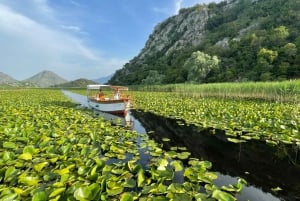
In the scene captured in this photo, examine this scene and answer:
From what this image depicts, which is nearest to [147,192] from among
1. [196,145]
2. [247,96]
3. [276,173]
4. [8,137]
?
[276,173]

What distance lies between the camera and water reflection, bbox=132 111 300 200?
177 inches

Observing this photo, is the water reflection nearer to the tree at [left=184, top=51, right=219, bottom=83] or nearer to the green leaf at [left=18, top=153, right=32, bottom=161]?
the green leaf at [left=18, top=153, right=32, bottom=161]

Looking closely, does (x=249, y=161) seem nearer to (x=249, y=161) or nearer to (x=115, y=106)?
(x=249, y=161)

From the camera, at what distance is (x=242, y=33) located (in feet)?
229

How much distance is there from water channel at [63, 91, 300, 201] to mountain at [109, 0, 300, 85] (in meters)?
34.3

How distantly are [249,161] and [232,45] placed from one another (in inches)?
2188

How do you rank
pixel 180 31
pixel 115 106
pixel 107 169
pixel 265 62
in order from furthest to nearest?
pixel 180 31, pixel 265 62, pixel 115 106, pixel 107 169

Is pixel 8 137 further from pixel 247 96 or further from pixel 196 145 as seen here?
pixel 247 96

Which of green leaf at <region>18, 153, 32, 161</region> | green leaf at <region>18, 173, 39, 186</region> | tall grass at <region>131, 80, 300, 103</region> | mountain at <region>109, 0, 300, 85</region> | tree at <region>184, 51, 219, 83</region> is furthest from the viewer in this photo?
tree at <region>184, 51, 219, 83</region>

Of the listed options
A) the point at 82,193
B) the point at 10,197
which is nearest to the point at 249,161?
the point at 82,193

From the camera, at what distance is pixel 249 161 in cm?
607

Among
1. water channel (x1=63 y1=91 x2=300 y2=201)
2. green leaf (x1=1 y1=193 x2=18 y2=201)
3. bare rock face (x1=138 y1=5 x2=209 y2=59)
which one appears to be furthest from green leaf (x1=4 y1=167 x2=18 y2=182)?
bare rock face (x1=138 y1=5 x2=209 y2=59)

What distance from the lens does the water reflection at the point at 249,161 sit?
449cm

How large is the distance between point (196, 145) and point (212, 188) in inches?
140
